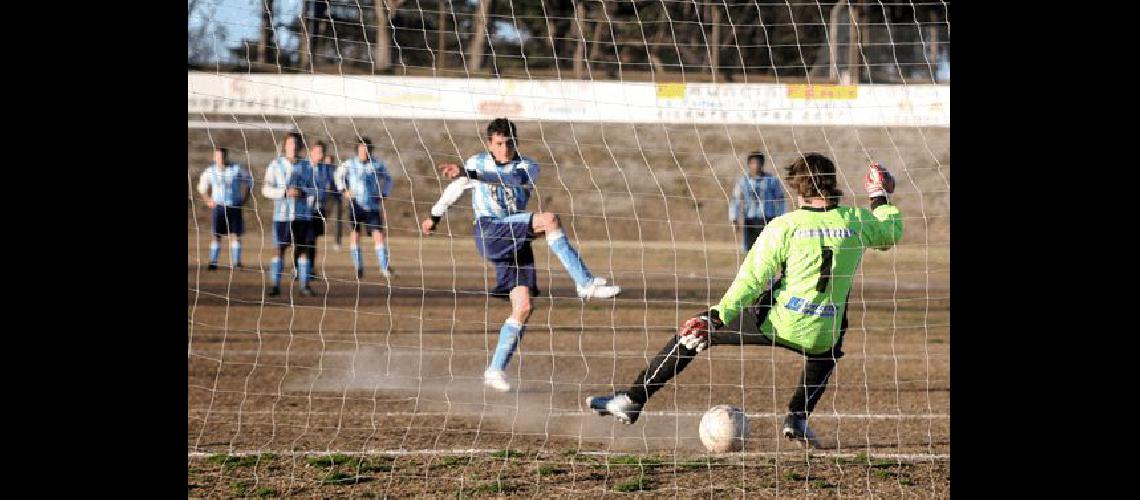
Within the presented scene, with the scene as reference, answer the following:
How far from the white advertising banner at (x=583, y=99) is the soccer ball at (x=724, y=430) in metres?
2.46

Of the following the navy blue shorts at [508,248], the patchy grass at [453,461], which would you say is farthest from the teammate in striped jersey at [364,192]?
the patchy grass at [453,461]

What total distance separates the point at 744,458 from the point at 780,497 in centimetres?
63

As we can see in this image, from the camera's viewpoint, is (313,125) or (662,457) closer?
(662,457)

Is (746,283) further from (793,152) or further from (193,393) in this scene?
(793,152)

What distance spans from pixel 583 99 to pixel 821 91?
160 inches

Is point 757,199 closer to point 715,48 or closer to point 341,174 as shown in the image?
point 715,48

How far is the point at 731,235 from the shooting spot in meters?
21.6

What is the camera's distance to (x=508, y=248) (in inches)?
284

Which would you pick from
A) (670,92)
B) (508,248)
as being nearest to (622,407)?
(508,248)

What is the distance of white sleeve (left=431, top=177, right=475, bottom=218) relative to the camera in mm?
7039

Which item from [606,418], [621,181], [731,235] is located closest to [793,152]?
[731,235]

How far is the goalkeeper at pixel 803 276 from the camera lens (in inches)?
199

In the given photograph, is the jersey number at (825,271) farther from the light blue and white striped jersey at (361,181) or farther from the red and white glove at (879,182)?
the light blue and white striped jersey at (361,181)

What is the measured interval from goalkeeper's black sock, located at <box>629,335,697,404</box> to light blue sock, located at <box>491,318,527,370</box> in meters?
1.90
